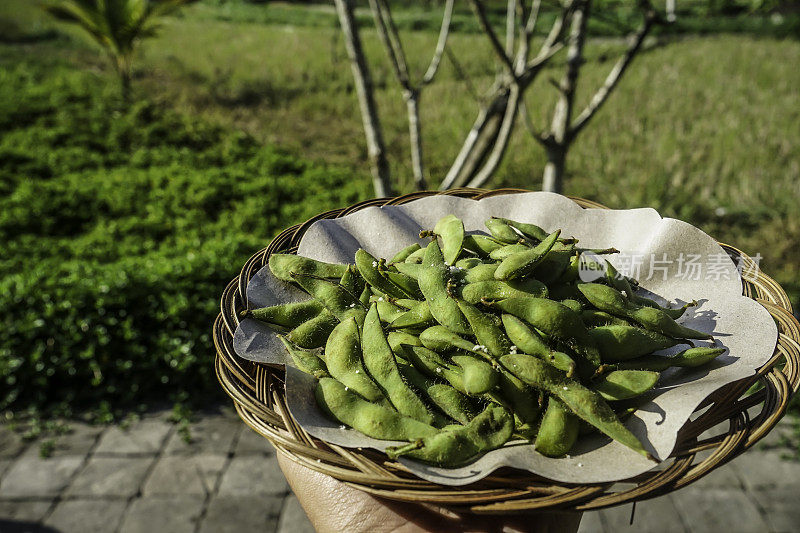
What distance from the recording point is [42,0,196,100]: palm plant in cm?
759

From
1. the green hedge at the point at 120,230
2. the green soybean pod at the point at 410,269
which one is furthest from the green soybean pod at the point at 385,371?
the green hedge at the point at 120,230

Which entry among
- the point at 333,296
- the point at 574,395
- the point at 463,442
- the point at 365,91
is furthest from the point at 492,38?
the point at 463,442

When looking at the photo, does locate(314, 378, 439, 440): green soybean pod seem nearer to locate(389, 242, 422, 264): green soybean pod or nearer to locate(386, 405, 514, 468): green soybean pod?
locate(386, 405, 514, 468): green soybean pod

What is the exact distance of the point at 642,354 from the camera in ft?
5.46

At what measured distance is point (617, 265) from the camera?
2.18 m

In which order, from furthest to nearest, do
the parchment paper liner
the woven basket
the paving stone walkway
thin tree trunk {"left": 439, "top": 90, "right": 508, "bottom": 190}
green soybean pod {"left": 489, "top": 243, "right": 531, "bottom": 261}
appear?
thin tree trunk {"left": 439, "top": 90, "right": 508, "bottom": 190}, the paving stone walkway, green soybean pod {"left": 489, "top": 243, "right": 531, "bottom": 261}, the parchment paper liner, the woven basket

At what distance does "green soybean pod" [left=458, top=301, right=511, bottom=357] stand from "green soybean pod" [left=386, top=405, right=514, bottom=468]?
0.17 m

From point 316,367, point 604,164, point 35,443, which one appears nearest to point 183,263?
point 35,443

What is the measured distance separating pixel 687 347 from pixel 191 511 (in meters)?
2.36

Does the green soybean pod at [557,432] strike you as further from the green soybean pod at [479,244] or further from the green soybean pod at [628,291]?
the green soybean pod at [479,244]

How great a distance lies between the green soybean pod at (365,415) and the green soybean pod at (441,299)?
0.94 ft

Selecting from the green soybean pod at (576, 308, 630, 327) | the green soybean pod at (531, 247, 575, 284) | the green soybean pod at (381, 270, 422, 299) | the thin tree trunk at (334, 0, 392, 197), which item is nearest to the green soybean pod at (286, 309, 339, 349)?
the green soybean pod at (381, 270, 422, 299)

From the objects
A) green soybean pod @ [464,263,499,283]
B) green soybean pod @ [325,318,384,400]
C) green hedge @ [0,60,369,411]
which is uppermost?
green soybean pod @ [464,263,499,283]

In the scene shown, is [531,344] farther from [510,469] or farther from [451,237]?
[451,237]
